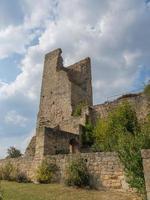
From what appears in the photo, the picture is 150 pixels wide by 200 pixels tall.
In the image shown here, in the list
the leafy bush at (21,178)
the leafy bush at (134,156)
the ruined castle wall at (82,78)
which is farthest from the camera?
the ruined castle wall at (82,78)

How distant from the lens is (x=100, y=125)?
21406mm

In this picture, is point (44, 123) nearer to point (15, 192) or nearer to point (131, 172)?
point (15, 192)

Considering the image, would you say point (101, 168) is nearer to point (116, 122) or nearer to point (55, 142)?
point (55, 142)

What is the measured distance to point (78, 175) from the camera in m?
12.4

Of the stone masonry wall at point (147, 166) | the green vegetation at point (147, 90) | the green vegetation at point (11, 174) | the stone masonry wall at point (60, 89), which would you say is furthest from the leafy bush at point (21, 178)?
the stone masonry wall at point (60, 89)

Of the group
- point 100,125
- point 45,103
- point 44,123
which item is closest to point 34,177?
point 100,125

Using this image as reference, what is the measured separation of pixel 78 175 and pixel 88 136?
908cm

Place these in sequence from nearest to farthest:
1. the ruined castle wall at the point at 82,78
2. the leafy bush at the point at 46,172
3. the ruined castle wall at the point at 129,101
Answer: the leafy bush at the point at 46,172 < the ruined castle wall at the point at 129,101 < the ruined castle wall at the point at 82,78

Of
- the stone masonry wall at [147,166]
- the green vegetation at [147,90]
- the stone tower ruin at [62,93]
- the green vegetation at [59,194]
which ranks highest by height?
the stone tower ruin at [62,93]

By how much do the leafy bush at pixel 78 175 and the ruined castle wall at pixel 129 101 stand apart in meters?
9.15

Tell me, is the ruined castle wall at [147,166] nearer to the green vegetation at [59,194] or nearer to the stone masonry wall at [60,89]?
the green vegetation at [59,194]

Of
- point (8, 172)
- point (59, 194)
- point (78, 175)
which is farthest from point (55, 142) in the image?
point (59, 194)

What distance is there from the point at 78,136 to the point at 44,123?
948cm

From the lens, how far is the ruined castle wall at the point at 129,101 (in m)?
20.8
